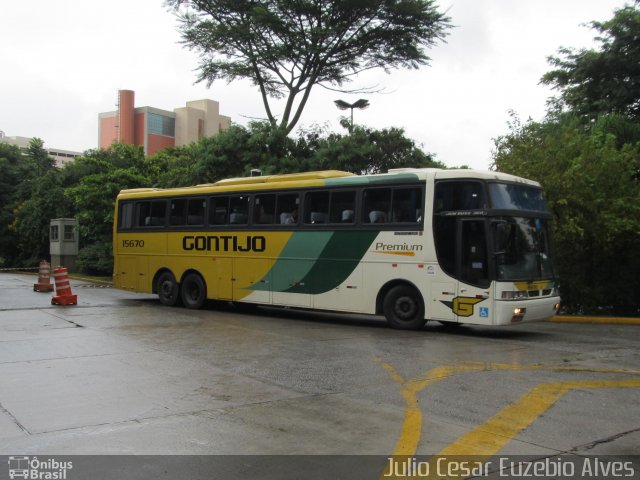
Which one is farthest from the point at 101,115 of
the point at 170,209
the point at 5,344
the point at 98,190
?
the point at 5,344

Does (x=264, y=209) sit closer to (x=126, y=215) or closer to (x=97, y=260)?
(x=126, y=215)

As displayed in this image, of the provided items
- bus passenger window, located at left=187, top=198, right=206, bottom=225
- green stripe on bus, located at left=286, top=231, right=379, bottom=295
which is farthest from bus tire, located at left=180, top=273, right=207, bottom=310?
green stripe on bus, located at left=286, top=231, right=379, bottom=295

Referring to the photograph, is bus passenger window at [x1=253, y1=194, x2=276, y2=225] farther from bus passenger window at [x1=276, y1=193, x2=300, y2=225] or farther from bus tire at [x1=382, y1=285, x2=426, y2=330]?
bus tire at [x1=382, y1=285, x2=426, y2=330]

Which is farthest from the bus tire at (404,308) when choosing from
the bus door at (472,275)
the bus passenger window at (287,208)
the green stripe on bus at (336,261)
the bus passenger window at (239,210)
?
the bus passenger window at (239,210)

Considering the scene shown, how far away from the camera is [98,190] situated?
30.4 meters

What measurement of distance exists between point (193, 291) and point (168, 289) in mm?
967

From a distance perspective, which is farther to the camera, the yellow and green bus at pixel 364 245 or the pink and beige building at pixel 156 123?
the pink and beige building at pixel 156 123

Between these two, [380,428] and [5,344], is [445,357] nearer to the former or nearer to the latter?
[380,428]

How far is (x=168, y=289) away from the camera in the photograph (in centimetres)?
1788

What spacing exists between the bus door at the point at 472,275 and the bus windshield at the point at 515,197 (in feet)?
1.76

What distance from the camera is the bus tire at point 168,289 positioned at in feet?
57.8

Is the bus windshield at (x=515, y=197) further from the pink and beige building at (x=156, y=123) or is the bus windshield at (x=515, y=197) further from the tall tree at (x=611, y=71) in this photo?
the pink and beige building at (x=156, y=123)

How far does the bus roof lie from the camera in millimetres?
12445

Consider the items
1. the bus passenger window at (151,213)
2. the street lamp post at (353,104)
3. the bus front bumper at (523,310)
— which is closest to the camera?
the bus front bumper at (523,310)
